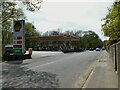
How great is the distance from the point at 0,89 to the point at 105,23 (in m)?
21.0

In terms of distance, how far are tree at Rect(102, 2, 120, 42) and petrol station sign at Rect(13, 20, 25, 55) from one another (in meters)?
13.5

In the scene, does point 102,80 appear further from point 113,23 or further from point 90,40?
point 90,40

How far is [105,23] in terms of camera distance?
103 ft

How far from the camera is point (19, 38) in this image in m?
41.6

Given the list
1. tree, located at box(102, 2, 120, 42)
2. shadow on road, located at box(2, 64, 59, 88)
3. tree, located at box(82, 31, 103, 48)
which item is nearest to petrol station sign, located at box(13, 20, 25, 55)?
tree, located at box(102, 2, 120, 42)

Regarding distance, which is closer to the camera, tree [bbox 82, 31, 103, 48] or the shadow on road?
the shadow on road

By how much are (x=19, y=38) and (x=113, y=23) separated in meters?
19.9

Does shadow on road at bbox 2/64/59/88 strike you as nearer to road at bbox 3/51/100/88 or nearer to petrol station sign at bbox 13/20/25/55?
road at bbox 3/51/100/88

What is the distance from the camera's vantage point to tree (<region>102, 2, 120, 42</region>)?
893 inches

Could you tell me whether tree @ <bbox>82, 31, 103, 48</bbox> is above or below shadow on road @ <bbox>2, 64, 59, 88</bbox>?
above

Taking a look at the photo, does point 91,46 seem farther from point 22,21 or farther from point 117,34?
point 117,34

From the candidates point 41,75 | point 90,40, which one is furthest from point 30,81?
point 90,40

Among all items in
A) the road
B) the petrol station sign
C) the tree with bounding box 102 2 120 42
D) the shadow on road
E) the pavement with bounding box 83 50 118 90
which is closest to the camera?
the pavement with bounding box 83 50 118 90

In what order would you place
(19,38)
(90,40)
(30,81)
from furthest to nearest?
(90,40), (19,38), (30,81)
